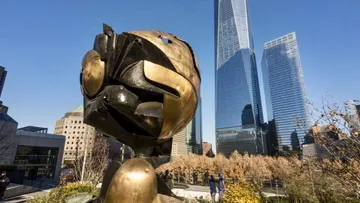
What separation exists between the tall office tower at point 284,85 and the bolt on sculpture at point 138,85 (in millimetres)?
100705

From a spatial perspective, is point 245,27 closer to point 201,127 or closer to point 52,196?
point 201,127

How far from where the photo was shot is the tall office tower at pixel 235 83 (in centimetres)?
10468

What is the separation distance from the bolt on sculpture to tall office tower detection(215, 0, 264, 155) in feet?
324

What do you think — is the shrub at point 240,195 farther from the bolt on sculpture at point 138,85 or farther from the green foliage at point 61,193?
the green foliage at point 61,193

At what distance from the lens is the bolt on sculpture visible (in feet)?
12.8

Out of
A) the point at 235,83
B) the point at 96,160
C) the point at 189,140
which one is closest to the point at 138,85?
the point at 96,160

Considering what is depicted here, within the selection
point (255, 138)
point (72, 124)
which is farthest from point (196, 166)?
point (255, 138)

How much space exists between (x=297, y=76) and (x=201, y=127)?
7217 cm

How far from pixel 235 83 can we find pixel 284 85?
26534mm

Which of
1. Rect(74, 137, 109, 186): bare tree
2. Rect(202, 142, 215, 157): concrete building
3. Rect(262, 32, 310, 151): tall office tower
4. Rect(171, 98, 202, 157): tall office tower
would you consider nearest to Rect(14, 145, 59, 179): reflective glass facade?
Rect(74, 137, 109, 186): bare tree

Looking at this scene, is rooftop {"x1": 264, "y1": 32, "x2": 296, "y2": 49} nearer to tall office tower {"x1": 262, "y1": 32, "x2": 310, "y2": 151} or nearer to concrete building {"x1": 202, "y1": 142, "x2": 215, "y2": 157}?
tall office tower {"x1": 262, "y1": 32, "x2": 310, "y2": 151}

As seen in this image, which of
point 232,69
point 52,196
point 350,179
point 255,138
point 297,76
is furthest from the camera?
point 232,69

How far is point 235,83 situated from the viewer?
127312 mm

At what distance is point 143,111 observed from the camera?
3.90 meters
